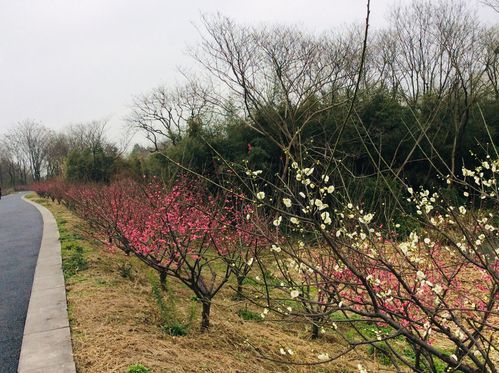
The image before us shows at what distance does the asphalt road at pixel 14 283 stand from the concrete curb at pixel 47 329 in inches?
4.9

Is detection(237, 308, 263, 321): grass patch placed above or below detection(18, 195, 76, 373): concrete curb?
below

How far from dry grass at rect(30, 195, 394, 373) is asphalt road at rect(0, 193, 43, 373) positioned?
505 mm

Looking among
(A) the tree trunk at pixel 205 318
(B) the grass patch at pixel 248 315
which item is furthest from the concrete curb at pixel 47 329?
(B) the grass patch at pixel 248 315

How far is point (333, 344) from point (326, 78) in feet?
38.5

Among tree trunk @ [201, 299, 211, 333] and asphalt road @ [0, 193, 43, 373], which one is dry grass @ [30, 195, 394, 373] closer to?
tree trunk @ [201, 299, 211, 333]

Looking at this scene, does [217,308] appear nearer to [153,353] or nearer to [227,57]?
[153,353]

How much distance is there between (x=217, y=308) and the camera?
210 inches

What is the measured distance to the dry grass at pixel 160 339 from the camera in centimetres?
337

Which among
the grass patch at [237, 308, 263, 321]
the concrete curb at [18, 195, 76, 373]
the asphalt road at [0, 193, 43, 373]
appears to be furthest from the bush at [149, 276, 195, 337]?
the asphalt road at [0, 193, 43, 373]

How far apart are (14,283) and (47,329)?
260 cm

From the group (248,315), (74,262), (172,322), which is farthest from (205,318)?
(74,262)

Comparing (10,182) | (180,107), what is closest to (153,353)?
(180,107)

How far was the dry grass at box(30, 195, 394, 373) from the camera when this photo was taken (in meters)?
3.37

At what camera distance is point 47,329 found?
3.84 meters
